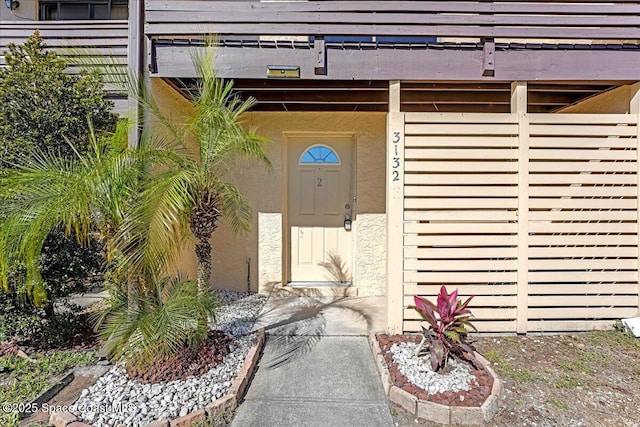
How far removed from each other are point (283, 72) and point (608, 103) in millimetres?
4180

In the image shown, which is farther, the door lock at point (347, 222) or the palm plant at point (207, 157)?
the door lock at point (347, 222)

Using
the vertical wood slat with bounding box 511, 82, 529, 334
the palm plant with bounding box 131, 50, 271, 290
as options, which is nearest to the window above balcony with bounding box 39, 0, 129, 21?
the palm plant with bounding box 131, 50, 271, 290

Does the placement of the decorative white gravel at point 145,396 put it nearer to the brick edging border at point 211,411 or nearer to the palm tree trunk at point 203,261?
the brick edging border at point 211,411

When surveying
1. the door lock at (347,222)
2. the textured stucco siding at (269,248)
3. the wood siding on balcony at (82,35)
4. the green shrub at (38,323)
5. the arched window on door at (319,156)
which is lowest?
the green shrub at (38,323)

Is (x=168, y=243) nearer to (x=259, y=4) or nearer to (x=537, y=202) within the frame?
(x=259, y=4)

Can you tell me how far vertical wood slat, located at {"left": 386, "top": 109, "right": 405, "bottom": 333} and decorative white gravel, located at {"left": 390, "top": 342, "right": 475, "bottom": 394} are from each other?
1.84ft

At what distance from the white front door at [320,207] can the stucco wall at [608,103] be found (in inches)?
124

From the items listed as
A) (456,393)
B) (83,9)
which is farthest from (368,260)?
(83,9)

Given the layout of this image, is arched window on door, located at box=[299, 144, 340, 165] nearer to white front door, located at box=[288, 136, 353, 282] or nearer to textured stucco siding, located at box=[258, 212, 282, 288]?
white front door, located at box=[288, 136, 353, 282]

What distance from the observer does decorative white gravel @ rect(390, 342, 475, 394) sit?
245 centimetres

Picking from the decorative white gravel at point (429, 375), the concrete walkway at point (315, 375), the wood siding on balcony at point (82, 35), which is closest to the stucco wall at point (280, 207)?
the concrete walkway at point (315, 375)

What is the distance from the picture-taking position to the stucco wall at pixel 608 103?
375 cm

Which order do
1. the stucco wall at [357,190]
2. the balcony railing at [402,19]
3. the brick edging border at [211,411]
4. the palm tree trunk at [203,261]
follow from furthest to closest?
the stucco wall at [357,190]
the balcony railing at [402,19]
the palm tree trunk at [203,261]
the brick edging border at [211,411]

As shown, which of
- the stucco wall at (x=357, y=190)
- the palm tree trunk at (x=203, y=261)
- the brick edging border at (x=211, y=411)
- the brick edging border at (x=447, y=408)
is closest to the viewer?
the brick edging border at (x=211, y=411)
